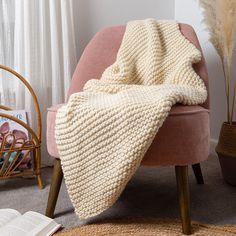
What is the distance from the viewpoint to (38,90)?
69.4 inches

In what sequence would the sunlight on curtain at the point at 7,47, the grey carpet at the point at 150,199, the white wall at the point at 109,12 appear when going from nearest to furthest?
1. the grey carpet at the point at 150,199
2. the sunlight on curtain at the point at 7,47
3. the white wall at the point at 109,12

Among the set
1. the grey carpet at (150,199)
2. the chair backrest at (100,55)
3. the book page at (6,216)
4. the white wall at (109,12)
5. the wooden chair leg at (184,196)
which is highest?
the white wall at (109,12)

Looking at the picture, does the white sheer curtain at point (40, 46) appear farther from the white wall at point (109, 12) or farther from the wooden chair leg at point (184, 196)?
the wooden chair leg at point (184, 196)

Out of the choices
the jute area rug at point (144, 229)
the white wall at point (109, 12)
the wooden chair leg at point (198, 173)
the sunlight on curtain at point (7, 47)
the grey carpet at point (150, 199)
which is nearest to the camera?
the jute area rug at point (144, 229)

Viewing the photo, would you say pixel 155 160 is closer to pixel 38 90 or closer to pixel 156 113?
pixel 156 113

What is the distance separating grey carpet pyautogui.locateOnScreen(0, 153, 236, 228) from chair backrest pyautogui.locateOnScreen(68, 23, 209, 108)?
48 cm

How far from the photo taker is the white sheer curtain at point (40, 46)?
1664 millimetres

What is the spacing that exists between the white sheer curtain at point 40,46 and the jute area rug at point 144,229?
30.0 inches

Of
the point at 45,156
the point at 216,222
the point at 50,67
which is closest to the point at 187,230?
the point at 216,222

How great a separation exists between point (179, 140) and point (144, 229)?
34 cm

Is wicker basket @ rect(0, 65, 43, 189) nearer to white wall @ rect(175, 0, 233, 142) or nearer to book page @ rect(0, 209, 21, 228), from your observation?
book page @ rect(0, 209, 21, 228)

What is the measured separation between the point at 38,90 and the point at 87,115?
810mm

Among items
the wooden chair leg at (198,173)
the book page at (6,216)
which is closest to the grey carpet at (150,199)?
the wooden chair leg at (198,173)

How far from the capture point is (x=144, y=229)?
1.13 meters
